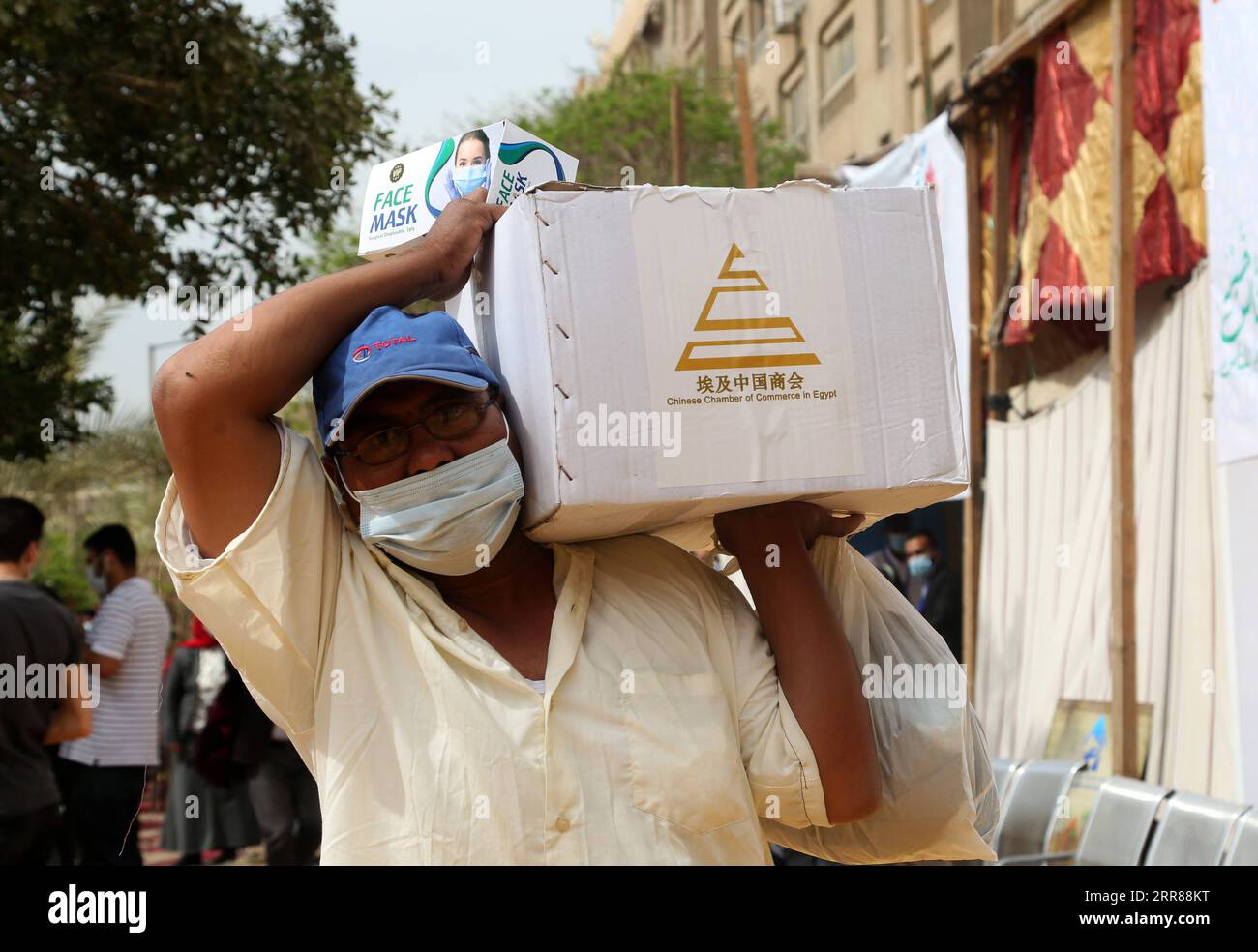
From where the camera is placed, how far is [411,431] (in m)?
1.98

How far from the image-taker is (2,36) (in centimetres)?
566

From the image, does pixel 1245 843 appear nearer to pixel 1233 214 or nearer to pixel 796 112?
pixel 1233 214

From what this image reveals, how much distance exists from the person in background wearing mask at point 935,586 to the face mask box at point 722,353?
6.43 metres

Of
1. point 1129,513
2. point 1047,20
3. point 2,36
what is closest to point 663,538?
point 1129,513

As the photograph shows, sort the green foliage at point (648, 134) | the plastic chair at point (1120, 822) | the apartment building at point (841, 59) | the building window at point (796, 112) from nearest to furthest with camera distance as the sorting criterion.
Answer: the plastic chair at point (1120, 822)
the apartment building at point (841, 59)
the green foliage at point (648, 134)
the building window at point (796, 112)

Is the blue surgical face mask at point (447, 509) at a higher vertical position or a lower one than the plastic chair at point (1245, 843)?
higher

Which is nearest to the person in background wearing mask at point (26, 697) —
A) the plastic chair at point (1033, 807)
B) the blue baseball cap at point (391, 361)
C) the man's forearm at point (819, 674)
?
the blue baseball cap at point (391, 361)

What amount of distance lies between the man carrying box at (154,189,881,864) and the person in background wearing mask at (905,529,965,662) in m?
6.40

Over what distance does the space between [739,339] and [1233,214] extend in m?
3.43

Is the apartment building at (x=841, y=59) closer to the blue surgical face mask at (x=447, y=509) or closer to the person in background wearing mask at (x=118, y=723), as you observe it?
the person in background wearing mask at (x=118, y=723)

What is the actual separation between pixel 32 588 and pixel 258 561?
3.54m

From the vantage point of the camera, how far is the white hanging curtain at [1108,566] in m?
6.32
